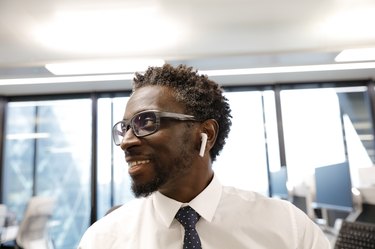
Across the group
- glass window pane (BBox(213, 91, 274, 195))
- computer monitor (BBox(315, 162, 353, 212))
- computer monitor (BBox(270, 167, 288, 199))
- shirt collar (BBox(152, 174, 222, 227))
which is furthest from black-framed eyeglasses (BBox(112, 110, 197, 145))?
glass window pane (BBox(213, 91, 274, 195))

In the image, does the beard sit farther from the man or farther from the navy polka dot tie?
the navy polka dot tie

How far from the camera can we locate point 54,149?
5152 millimetres

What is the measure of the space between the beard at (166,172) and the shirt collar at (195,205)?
0.10 meters

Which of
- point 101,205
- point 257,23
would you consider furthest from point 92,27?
point 101,205

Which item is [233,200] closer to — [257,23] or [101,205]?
[257,23]

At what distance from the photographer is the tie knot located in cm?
101

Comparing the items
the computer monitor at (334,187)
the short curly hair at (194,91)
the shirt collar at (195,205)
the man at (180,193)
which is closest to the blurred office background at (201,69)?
the computer monitor at (334,187)

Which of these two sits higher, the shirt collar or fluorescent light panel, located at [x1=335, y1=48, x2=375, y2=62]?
fluorescent light panel, located at [x1=335, y1=48, x2=375, y2=62]

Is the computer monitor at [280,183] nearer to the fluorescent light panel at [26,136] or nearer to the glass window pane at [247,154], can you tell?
the glass window pane at [247,154]

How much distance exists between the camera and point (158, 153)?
0.95m

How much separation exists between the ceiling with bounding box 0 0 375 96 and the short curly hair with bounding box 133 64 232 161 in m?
1.62

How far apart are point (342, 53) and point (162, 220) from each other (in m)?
3.20

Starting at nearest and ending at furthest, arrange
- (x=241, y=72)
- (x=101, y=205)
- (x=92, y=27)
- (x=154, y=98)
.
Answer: (x=154, y=98)
(x=92, y=27)
(x=241, y=72)
(x=101, y=205)

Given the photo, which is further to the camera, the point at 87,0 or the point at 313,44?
the point at 313,44
